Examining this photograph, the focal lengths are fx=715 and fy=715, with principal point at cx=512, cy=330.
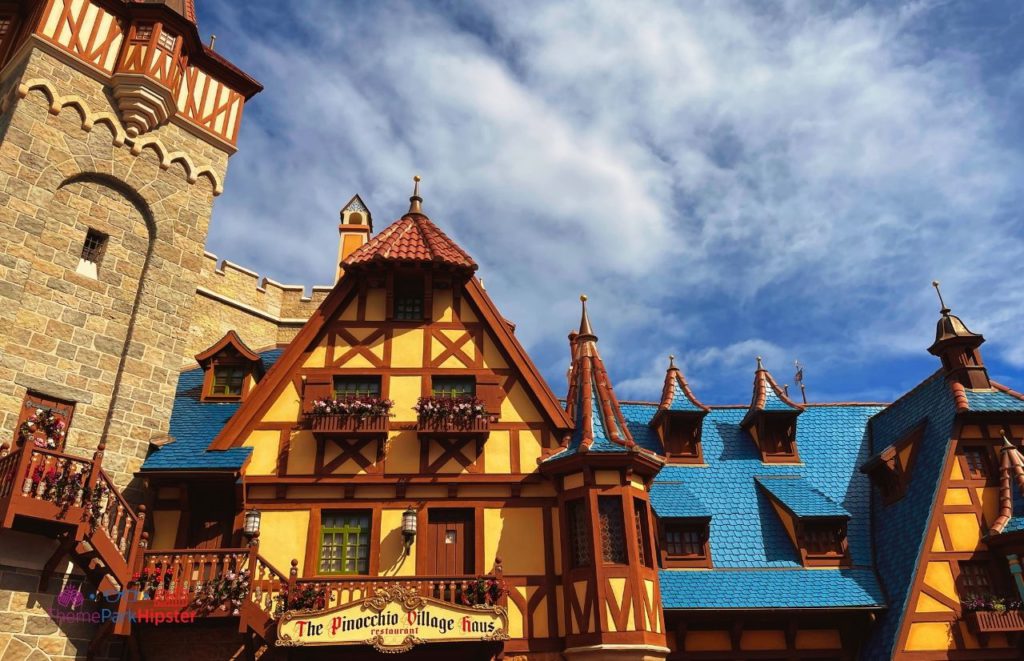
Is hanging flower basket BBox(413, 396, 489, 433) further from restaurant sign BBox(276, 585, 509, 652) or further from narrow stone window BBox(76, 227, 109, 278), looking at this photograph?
narrow stone window BBox(76, 227, 109, 278)

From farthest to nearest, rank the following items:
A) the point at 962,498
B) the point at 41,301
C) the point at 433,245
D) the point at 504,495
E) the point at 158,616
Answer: the point at 433,245 < the point at 962,498 < the point at 504,495 < the point at 41,301 < the point at 158,616

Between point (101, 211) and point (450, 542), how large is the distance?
11.3 metres

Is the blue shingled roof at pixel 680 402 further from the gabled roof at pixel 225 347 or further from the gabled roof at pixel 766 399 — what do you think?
the gabled roof at pixel 225 347

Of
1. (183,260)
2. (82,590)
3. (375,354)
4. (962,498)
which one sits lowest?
(82,590)

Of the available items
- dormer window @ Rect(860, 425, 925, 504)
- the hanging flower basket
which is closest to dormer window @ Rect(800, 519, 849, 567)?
dormer window @ Rect(860, 425, 925, 504)

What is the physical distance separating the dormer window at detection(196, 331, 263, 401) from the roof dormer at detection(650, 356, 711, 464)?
11461mm

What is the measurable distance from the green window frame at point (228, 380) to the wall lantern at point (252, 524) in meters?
4.50

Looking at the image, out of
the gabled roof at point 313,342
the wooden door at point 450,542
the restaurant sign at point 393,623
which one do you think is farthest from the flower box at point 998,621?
the wooden door at point 450,542

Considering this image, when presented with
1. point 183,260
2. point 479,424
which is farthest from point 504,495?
point 183,260

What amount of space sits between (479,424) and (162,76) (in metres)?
11.9

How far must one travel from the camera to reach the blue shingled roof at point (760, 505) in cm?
1662

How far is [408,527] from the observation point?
50.5 ft

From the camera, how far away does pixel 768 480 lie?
64.7 feet

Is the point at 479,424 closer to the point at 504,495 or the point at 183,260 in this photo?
the point at 504,495
